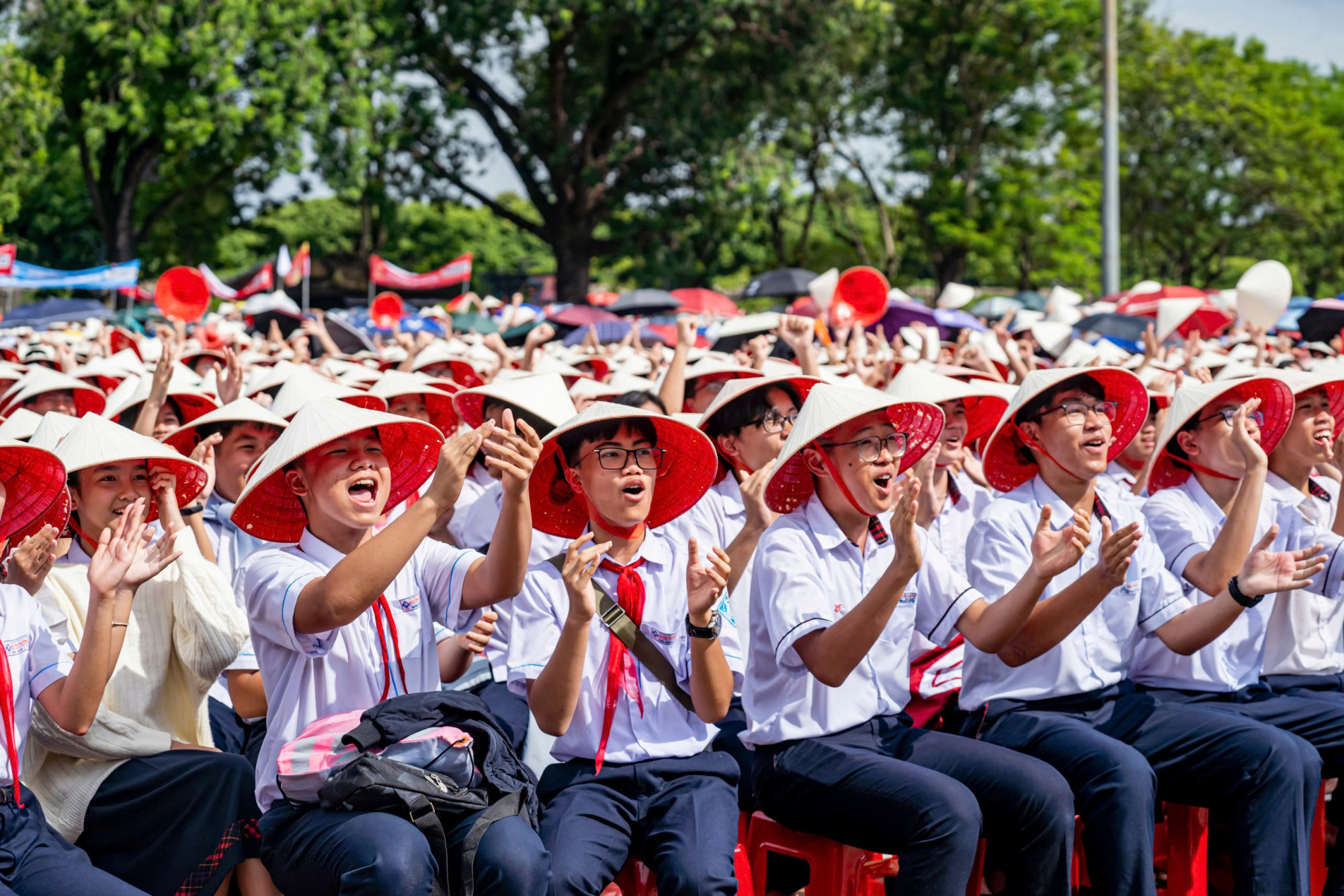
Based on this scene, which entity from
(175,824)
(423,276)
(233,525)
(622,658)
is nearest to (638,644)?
(622,658)

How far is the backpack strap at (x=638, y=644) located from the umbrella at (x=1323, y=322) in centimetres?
910

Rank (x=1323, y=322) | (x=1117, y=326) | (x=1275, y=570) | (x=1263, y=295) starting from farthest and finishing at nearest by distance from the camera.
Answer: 1. (x=1117, y=326)
2. (x=1323, y=322)
3. (x=1263, y=295)
4. (x=1275, y=570)

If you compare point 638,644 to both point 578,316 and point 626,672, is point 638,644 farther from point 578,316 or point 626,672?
point 578,316

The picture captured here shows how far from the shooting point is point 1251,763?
3.74m

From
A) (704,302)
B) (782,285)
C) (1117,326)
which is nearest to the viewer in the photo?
(1117,326)

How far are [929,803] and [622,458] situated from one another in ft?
4.00

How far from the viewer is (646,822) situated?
3.43 m

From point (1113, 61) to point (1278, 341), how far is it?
30.6 feet

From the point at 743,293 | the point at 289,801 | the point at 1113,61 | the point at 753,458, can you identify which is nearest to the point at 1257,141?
the point at 1113,61

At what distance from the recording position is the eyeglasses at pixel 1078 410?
14.0 ft

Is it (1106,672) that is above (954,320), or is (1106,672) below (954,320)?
below

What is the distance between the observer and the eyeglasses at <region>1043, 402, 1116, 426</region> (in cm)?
427

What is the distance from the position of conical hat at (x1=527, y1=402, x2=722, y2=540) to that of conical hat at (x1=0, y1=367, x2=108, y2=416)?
119 inches

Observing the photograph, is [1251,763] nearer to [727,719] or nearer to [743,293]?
[727,719]
